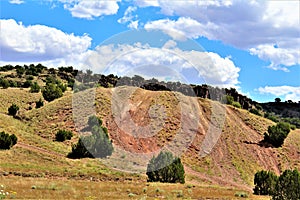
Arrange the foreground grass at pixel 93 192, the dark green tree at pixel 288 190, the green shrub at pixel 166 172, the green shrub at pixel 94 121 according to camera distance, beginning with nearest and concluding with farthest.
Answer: the dark green tree at pixel 288 190 → the foreground grass at pixel 93 192 → the green shrub at pixel 166 172 → the green shrub at pixel 94 121

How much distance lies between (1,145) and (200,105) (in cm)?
4322

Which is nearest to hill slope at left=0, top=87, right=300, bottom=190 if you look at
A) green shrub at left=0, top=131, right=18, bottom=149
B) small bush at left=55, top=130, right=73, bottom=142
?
green shrub at left=0, top=131, right=18, bottom=149

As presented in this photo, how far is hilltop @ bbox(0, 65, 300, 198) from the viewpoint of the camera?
164 feet

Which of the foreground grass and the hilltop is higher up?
the hilltop

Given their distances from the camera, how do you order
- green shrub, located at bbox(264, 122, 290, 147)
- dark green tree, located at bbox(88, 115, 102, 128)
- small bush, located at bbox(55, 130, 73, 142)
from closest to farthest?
small bush, located at bbox(55, 130, 73, 142) → dark green tree, located at bbox(88, 115, 102, 128) → green shrub, located at bbox(264, 122, 290, 147)

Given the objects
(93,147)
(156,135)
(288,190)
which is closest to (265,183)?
(288,190)

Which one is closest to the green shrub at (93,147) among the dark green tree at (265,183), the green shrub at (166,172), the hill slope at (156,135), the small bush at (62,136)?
the hill slope at (156,135)

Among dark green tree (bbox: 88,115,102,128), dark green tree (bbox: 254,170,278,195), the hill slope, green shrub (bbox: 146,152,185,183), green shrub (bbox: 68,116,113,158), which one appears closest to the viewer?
dark green tree (bbox: 254,170,278,195)

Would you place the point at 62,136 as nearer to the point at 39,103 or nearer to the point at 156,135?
the point at 156,135

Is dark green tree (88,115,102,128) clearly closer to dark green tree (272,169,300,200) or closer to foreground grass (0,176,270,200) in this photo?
foreground grass (0,176,270,200)

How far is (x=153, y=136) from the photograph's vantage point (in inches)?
2689

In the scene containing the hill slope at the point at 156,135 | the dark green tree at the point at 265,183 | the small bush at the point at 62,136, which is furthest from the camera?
the small bush at the point at 62,136

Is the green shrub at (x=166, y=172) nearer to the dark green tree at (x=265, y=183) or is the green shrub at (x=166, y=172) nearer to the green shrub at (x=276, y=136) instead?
the dark green tree at (x=265, y=183)

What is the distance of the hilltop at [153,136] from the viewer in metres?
Result: 49.9
